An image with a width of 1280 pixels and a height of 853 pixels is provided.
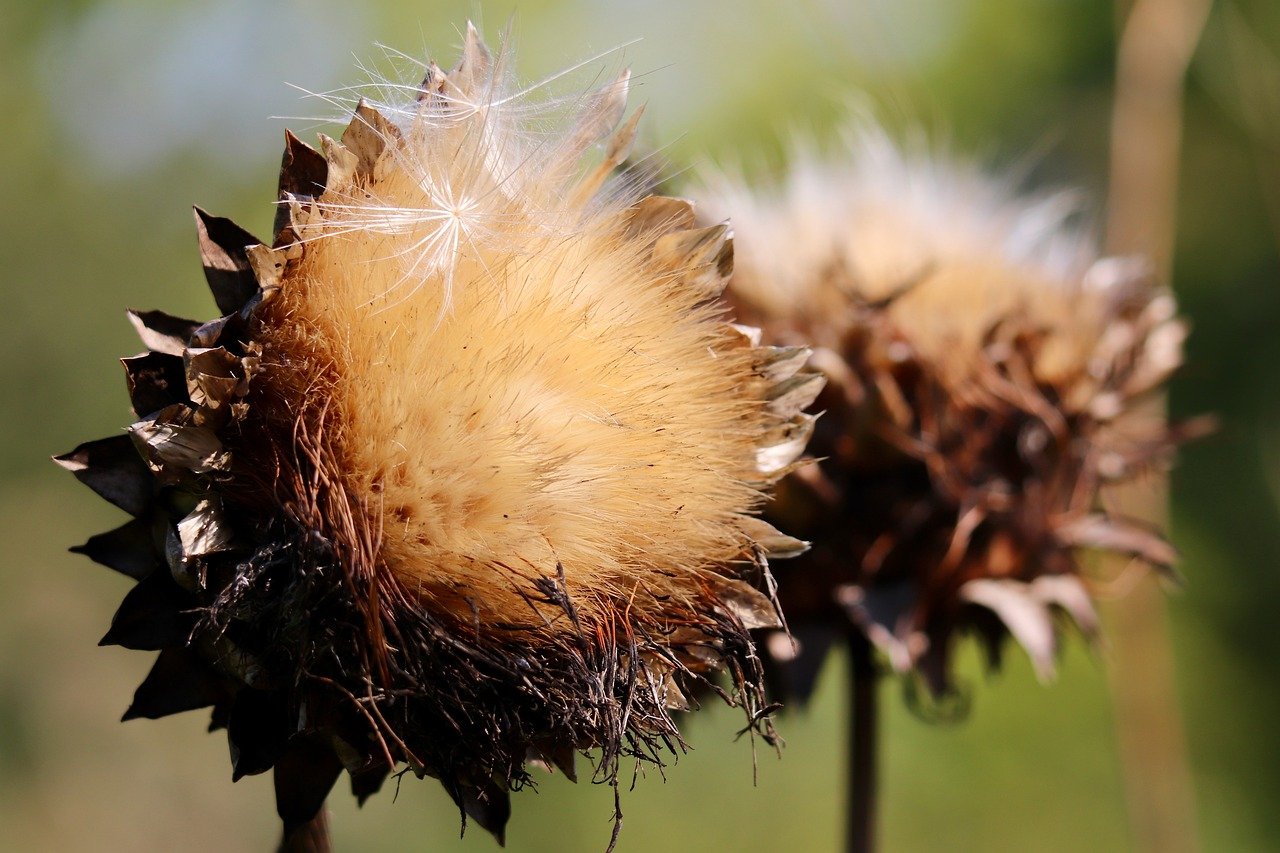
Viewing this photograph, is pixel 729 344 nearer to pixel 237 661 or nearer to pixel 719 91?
pixel 237 661

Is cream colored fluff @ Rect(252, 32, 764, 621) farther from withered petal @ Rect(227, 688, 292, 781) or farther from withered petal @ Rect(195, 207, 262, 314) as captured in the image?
withered petal @ Rect(227, 688, 292, 781)

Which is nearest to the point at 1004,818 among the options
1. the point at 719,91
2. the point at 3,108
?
the point at 719,91

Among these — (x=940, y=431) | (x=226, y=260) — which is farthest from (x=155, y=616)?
(x=940, y=431)

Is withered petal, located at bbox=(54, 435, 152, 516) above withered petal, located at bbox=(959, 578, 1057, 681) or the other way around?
the other way around

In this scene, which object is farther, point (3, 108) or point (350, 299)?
point (3, 108)

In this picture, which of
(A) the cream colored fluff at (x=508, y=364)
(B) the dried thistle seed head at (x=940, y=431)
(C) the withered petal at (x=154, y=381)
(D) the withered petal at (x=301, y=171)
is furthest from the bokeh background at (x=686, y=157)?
(C) the withered petal at (x=154, y=381)

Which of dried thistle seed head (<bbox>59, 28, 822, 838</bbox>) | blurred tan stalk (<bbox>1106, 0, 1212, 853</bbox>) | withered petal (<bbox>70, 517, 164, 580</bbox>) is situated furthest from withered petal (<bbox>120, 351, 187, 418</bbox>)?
blurred tan stalk (<bbox>1106, 0, 1212, 853</bbox>)
